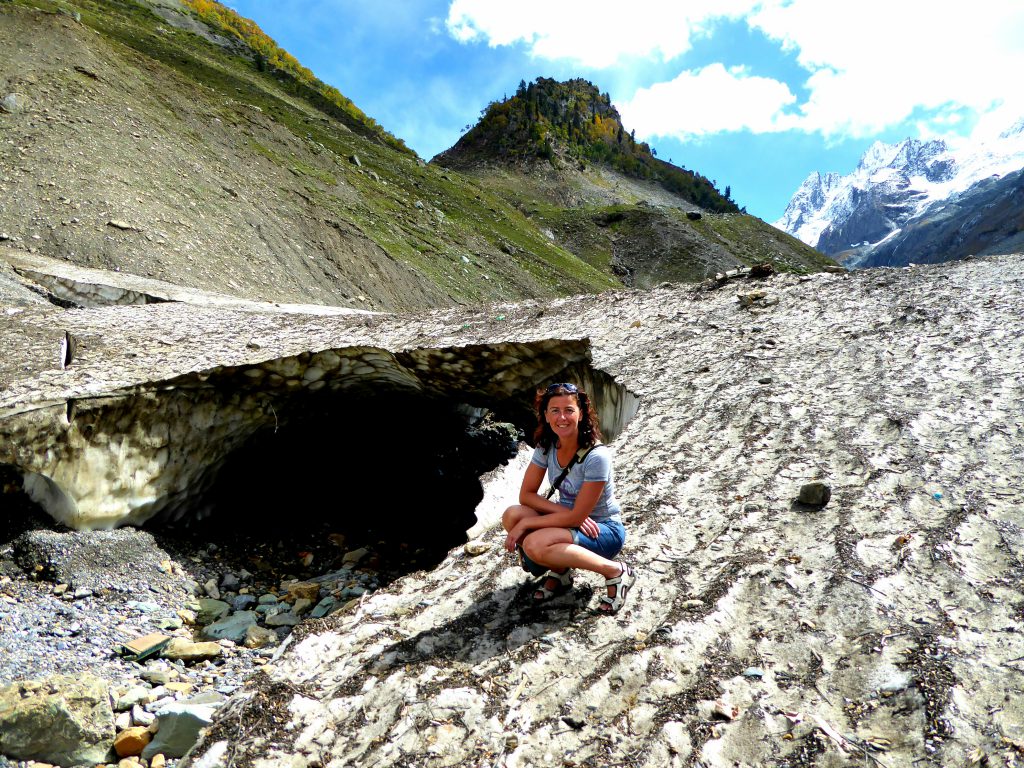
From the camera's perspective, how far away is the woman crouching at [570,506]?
3.78m

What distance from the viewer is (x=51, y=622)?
6.30 meters

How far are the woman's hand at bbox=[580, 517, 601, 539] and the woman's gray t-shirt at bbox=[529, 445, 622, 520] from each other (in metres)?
0.10

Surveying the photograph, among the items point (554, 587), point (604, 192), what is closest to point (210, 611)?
point (554, 587)

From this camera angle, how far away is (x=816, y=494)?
15.9ft

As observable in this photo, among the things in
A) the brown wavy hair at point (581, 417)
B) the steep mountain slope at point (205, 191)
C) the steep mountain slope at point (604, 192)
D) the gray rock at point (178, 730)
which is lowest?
the gray rock at point (178, 730)

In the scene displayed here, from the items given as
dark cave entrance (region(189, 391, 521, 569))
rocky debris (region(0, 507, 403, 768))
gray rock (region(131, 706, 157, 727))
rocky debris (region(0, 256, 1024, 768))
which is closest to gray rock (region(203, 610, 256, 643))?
rocky debris (region(0, 507, 403, 768))

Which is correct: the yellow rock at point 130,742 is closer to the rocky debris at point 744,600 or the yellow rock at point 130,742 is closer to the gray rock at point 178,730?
the gray rock at point 178,730

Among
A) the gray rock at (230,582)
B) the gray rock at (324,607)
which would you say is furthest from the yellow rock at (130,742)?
the gray rock at (230,582)

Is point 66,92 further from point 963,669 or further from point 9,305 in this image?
point 963,669

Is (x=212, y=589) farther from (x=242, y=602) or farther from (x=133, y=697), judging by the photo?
(x=133, y=697)

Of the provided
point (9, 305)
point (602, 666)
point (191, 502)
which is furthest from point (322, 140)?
point (602, 666)

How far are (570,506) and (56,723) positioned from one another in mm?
4224

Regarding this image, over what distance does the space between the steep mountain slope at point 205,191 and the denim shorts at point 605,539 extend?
17.9 meters

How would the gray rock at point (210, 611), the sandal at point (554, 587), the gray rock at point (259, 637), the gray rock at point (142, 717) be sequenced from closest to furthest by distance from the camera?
the sandal at point (554, 587) → the gray rock at point (142, 717) → the gray rock at point (259, 637) → the gray rock at point (210, 611)
